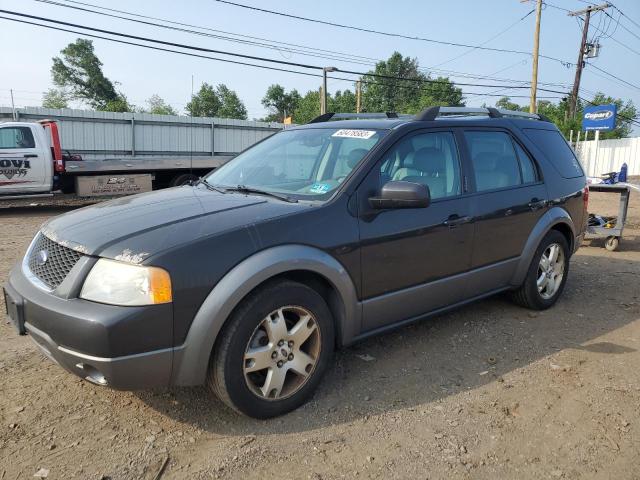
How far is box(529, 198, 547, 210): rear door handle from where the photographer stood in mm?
4491

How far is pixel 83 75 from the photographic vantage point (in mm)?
60406

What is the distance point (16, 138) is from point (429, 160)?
34.3 ft

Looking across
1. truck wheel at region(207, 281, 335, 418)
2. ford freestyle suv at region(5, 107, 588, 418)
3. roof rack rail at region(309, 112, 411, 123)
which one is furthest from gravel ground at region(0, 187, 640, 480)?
roof rack rail at region(309, 112, 411, 123)

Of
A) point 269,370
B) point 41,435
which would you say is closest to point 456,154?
point 269,370

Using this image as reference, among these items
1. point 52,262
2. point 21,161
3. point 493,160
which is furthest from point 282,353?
point 21,161

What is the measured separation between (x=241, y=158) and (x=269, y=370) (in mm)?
1992

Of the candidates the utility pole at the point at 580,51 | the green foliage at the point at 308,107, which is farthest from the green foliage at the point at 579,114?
the green foliage at the point at 308,107

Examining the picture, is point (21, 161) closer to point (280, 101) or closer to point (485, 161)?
point (485, 161)

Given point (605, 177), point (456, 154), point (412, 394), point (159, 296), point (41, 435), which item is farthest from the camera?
point (605, 177)

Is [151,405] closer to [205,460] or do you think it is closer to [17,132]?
[205,460]

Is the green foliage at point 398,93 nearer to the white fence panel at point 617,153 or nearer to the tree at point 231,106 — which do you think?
the tree at point 231,106

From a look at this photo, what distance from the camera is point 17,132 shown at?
11094mm

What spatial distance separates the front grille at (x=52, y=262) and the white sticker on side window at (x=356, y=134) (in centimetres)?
200

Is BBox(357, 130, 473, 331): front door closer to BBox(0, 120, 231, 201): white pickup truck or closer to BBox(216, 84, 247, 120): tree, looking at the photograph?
BBox(0, 120, 231, 201): white pickup truck
